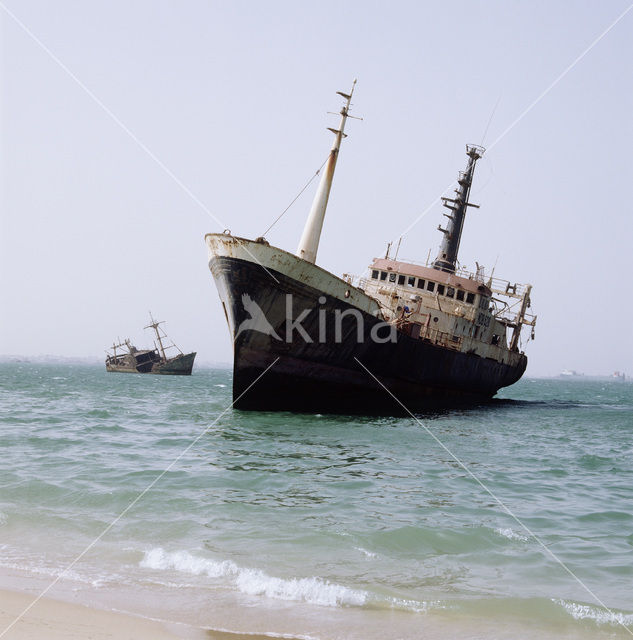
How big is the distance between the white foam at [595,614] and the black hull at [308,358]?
42.2 ft

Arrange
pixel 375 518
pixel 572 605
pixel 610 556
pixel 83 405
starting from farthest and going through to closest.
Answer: pixel 83 405
pixel 375 518
pixel 610 556
pixel 572 605

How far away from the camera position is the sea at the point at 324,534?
19.6 feet

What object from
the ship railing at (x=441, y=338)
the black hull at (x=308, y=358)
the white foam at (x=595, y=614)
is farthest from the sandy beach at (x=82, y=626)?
the ship railing at (x=441, y=338)

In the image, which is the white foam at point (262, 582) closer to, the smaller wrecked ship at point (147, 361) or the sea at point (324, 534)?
the sea at point (324, 534)

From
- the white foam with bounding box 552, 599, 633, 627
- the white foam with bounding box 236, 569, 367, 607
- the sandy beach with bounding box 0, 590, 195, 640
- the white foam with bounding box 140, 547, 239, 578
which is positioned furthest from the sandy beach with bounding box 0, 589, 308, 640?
the white foam with bounding box 552, 599, 633, 627

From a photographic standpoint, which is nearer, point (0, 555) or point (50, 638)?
point (50, 638)

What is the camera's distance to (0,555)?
23.3 ft

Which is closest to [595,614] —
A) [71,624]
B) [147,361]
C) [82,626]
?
[82,626]

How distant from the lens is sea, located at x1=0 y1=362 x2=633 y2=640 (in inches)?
236

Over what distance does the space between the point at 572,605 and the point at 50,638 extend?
15.8 feet

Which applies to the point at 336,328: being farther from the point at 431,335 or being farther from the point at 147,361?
Answer: the point at 147,361

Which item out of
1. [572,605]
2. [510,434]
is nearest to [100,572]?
[572,605]

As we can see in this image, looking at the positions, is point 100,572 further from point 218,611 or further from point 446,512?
point 446,512

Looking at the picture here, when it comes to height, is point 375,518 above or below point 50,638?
above
